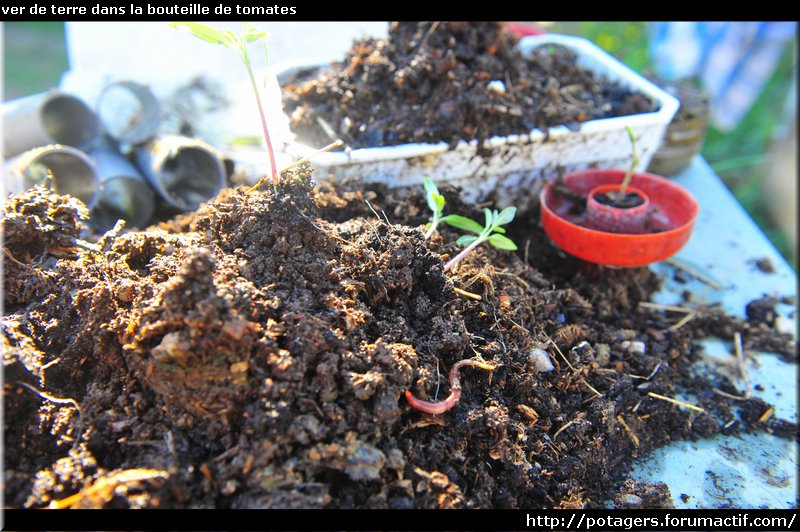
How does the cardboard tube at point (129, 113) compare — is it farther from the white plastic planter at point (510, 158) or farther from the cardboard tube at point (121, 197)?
the white plastic planter at point (510, 158)

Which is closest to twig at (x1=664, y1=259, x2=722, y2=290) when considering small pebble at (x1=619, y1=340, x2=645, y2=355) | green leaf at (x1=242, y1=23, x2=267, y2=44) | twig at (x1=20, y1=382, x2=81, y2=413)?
small pebble at (x1=619, y1=340, x2=645, y2=355)

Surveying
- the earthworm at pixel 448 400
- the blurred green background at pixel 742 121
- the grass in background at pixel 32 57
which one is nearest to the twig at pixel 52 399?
the earthworm at pixel 448 400

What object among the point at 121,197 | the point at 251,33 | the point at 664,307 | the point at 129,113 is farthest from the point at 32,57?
the point at 664,307

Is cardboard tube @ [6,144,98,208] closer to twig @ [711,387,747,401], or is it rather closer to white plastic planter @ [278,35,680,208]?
white plastic planter @ [278,35,680,208]
